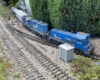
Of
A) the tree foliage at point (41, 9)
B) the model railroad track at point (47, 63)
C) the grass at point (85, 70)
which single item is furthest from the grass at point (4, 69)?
the tree foliage at point (41, 9)

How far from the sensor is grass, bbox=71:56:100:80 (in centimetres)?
952

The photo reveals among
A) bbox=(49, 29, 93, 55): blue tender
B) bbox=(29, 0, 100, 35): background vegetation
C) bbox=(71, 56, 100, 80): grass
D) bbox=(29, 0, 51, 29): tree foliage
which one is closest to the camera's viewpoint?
bbox=(71, 56, 100, 80): grass

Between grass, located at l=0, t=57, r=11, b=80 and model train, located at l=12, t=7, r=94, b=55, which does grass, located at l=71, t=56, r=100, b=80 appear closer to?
model train, located at l=12, t=7, r=94, b=55

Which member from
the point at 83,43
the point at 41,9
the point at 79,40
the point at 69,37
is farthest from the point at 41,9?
the point at 83,43

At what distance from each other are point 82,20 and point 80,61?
25.2 feet

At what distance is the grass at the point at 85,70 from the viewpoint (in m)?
9.52

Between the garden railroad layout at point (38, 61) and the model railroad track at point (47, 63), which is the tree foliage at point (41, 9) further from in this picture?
the model railroad track at point (47, 63)

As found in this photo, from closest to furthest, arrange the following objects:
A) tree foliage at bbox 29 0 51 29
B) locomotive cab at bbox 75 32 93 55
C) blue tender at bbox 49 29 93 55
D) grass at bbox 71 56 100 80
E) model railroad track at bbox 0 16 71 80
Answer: grass at bbox 71 56 100 80
model railroad track at bbox 0 16 71 80
locomotive cab at bbox 75 32 93 55
blue tender at bbox 49 29 93 55
tree foliage at bbox 29 0 51 29

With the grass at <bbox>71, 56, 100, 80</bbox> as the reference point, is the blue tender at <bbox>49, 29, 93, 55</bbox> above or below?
above

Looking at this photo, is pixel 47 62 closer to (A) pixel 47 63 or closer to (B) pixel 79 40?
(A) pixel 47 63

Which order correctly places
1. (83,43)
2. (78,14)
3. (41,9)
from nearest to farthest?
(83,43) → (78,14) → (41,9)

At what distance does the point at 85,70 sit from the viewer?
35.1ft

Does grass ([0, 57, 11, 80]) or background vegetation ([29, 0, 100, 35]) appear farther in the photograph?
Answer: background vegetation ([29, 0, 100, 35])

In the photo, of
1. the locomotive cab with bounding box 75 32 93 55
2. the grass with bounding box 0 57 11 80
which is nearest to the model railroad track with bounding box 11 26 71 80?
the grass with bounding box 0 57 11 80
